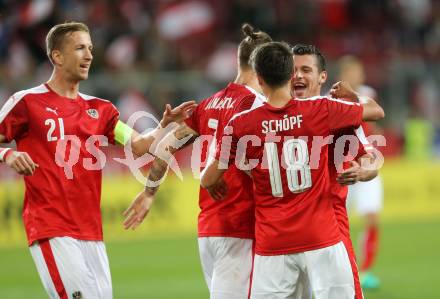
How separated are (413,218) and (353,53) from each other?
16.5 feet

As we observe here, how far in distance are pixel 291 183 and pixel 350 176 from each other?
0.37 m

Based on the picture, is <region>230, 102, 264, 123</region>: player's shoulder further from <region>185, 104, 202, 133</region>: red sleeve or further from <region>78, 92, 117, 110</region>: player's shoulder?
<region>78, 92, 117, 110</region>: player's shoulder

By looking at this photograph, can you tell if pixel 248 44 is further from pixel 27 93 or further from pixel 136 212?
pixel 27 93

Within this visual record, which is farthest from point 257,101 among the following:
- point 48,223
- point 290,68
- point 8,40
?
point 8,40

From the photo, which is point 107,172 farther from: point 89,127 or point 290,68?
point 290,68

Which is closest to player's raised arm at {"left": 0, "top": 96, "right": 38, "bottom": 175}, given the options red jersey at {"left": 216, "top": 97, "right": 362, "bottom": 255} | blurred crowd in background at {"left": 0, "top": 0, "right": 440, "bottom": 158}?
red jersey at {"left": 216, "top": 97, "right": 362, "bottom": 255}

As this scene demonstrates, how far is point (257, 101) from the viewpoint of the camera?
6441mm

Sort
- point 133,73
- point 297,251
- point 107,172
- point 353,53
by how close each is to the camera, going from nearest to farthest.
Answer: point 297,251, point 107,172, point 133,73, point 353,53

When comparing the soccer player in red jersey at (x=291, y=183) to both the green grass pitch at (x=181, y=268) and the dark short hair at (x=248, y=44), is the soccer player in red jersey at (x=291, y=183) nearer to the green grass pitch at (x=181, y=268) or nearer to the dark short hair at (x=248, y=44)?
the dark short hair at (x=248, y=44)

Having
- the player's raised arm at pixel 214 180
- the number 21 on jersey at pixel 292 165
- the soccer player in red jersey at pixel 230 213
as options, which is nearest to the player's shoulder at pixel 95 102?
the soccer player in red jersey at pixel 230 213

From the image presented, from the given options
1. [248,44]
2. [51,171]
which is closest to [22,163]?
[51,171]

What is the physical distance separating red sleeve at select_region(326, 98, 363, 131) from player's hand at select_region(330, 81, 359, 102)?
0.98 feet

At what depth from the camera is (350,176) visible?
5.89 meters

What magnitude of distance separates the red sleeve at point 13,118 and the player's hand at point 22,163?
396 millimetres
